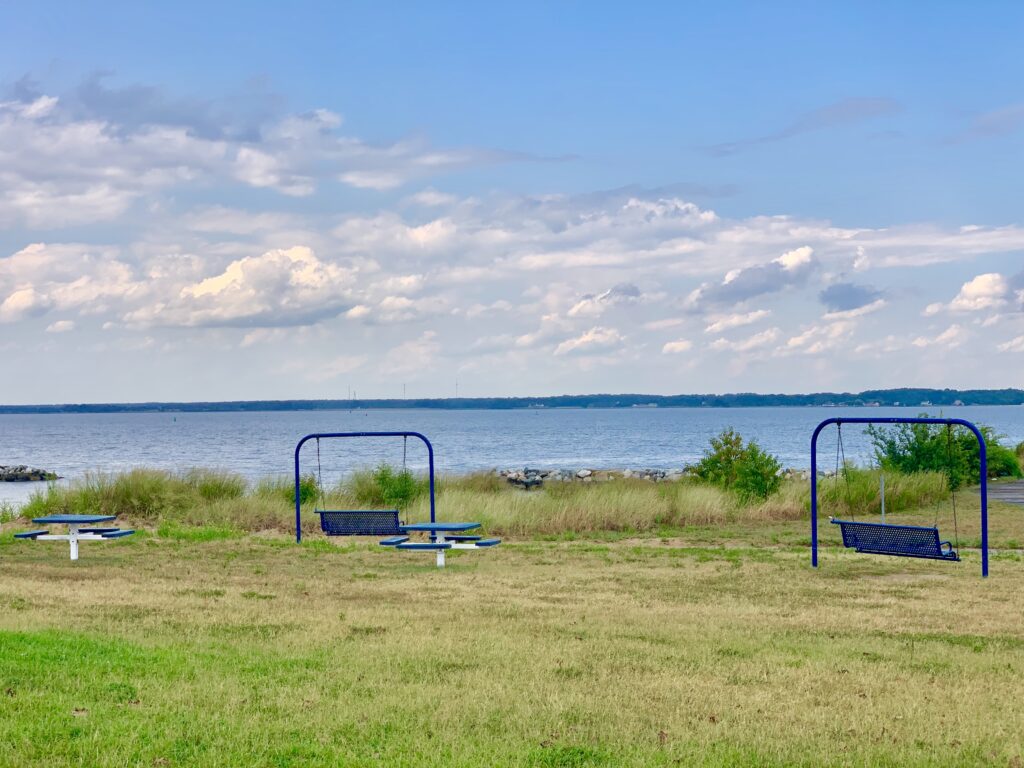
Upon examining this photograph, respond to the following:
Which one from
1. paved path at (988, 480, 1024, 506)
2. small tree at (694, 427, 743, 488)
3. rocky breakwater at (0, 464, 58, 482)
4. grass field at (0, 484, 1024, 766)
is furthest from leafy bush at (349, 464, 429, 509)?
rocky breakwater at (0, 464, 58, 482)

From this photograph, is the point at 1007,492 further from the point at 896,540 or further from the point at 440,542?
the point at 440,542

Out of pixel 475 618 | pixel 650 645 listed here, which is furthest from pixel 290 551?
pixel 650 645

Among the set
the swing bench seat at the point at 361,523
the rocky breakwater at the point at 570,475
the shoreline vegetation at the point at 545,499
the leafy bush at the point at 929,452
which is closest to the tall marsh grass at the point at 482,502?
the shoreline vegetation at the point at 545,499

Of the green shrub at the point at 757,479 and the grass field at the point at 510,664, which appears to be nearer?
the grass field at the point at 510,664

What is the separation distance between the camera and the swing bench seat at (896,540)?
40.7 ft

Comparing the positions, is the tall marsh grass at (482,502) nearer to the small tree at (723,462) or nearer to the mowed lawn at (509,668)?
the small tree at (723,462)

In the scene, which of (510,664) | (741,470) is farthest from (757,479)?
(510,664)

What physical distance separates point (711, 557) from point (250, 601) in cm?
661

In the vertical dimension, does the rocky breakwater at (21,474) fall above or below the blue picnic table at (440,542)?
below

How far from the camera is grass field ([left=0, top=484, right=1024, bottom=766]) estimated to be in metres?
5.88

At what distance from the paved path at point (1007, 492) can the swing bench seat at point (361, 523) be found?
15.1m

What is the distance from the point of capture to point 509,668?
767cm

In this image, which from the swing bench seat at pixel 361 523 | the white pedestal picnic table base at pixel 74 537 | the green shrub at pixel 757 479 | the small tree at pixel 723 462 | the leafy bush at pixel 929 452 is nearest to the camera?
the white pedestal picnic table base at pixel 74 537

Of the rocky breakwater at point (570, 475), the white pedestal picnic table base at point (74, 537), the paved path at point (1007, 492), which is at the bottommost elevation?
the rocky breakwater at point (570, 475)
